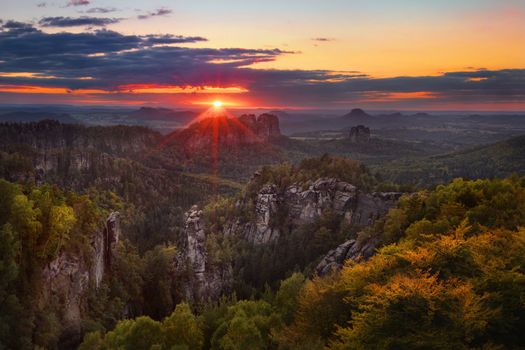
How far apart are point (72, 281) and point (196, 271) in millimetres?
27487

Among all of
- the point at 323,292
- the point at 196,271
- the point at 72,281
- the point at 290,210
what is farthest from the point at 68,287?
the point at 290,210

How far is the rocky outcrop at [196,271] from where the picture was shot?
79875 millimetres

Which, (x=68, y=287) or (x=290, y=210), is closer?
(x=68, y=287)

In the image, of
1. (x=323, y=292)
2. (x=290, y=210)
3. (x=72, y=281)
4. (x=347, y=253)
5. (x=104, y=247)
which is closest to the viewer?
(x=323, y=292)

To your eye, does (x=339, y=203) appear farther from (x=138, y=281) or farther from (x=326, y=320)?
(x=326, y=320)

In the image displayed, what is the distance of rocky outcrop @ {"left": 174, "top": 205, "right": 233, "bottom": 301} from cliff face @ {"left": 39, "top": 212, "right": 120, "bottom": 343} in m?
16.4

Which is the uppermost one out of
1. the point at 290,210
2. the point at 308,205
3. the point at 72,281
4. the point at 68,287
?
the point at 72,281

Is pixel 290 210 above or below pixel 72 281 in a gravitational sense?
below

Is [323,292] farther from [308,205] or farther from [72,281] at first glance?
[308,205]

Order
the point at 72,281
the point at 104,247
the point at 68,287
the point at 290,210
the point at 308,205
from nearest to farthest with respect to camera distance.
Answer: the point at 68,287 → the point at 72,281 → the point at 104,247 → the point at 308,205 → the point at 290,210

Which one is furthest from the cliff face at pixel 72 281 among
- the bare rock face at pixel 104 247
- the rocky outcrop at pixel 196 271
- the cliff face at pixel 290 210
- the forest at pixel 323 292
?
the cliff face at pixel 290 210

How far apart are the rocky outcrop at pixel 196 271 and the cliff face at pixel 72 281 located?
16412mm

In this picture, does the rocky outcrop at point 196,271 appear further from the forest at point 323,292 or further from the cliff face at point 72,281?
the cliff face at point 72,281

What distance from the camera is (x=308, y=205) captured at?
441 feet
